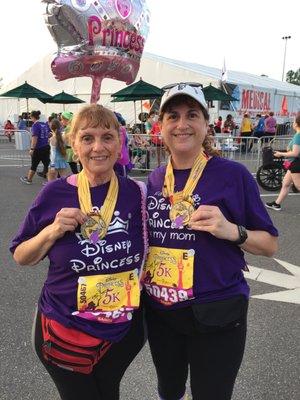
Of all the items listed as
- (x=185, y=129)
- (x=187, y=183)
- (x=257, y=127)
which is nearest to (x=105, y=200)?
(x=187, y=183)

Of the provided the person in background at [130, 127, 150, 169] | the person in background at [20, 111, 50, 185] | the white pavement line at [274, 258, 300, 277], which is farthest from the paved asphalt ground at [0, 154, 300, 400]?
the person in background at [130, 127, 150, 169]

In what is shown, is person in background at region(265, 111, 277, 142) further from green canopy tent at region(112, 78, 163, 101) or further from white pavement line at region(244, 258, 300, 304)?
white pavement line at region(244, 258, 300, 304)

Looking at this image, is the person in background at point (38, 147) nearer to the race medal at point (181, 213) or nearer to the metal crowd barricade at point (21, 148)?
the metal crowd barricade at point (21, 148)

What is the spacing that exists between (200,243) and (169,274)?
18cm

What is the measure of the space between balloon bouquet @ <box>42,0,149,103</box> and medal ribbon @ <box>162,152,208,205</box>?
23.1ft

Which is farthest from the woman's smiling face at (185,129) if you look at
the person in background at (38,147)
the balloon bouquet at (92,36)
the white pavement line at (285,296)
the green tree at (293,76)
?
the green tree at (293,76)

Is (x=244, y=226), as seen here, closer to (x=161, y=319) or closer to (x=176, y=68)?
(x=161, y=319)

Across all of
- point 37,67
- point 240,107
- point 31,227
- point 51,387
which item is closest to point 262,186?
point 51,387

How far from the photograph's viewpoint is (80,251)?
162 centimetres

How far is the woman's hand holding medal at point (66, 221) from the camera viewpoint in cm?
156

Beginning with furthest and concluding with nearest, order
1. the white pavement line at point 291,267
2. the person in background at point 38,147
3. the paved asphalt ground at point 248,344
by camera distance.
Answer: the person in background at point 38,147, the white pavement line at point 291,267, the paved asphalt ground at point 248,344

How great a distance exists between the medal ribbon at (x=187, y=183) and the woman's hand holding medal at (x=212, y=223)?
0.10 meters

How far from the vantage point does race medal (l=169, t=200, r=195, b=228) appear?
5.46 feet

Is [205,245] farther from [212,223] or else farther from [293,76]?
[293,76]
